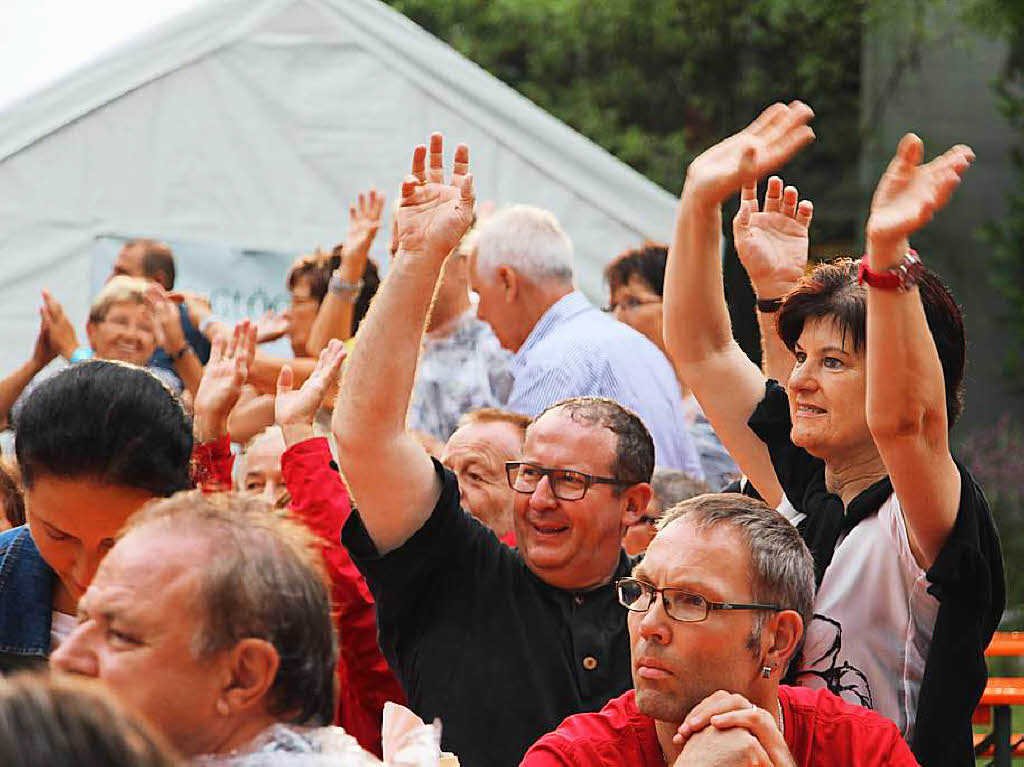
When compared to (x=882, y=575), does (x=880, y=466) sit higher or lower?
higher

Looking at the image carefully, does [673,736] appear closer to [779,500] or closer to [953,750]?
[953,750]

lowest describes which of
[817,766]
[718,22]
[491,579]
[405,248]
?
[817,766]

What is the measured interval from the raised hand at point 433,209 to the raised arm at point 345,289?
274 centimetres

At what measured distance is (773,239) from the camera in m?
4.00

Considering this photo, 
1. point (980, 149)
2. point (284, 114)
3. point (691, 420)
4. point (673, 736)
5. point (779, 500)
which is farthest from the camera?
point (980, 149)

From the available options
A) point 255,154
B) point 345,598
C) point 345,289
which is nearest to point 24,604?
point 345,598

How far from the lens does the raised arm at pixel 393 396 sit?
122 inches

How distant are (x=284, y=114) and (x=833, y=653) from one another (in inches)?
180

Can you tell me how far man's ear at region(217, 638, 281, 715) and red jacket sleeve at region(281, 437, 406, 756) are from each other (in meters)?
1.53

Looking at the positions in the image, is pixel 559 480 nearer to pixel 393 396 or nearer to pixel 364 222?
pixel 393 396

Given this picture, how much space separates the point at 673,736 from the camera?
2.79 meters

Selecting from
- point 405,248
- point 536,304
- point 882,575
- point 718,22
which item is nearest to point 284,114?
point 536,304

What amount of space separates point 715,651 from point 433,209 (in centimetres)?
108

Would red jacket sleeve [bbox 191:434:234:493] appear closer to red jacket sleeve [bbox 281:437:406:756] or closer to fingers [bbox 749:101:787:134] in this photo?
red jacket sleeve [bbox 281:437:406:756]
